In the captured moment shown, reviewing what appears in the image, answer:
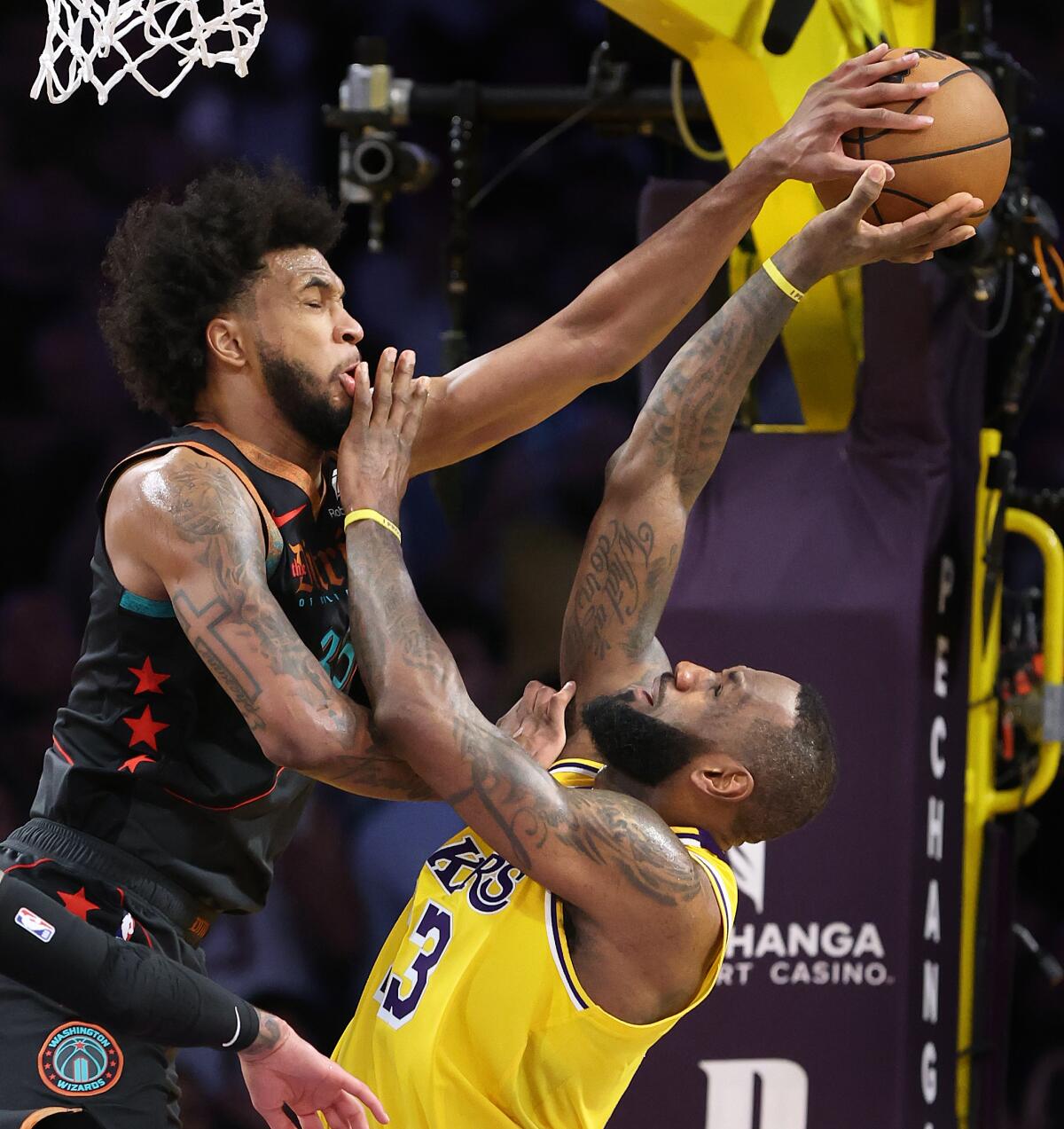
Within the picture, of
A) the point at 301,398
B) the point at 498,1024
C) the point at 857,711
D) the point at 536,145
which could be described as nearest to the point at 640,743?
the point at 498,1024

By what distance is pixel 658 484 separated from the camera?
305 centimetres

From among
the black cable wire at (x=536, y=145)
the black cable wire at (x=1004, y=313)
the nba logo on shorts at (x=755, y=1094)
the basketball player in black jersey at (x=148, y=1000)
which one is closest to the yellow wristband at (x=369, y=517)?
the basketball player in black jersey at (x=148, y=1000)

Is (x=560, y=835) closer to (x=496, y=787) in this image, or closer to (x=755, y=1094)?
(x=496, y=787)

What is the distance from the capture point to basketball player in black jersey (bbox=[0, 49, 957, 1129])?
247cm

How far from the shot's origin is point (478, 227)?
19.5ft

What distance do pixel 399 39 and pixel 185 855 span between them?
12.8 ft

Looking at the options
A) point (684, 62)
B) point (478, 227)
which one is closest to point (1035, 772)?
point (684, 62)

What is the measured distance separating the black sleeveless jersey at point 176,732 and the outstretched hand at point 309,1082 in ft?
0.92

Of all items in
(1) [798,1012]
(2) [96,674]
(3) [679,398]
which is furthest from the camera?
(1) [798,1012]

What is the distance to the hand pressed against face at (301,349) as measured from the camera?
273cm

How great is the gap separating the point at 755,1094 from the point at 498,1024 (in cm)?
185

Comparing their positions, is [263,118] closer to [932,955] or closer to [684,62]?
[684,62]

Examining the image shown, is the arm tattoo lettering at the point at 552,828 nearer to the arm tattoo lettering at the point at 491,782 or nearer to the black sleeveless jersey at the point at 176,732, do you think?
the arm tattoo lettering at the point at 491,782

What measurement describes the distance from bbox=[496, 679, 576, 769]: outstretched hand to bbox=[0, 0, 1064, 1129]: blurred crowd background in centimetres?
286
